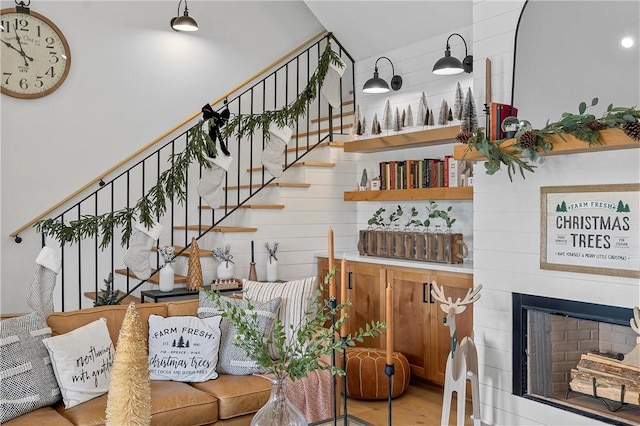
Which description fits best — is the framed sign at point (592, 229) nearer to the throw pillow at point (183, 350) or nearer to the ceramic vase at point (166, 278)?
the throw pillow at point (183, 350)

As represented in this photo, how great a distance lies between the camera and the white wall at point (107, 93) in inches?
192

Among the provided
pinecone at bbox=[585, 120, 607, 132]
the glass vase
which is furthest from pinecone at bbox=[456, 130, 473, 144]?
the glass vase

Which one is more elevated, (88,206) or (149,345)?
(88,206)

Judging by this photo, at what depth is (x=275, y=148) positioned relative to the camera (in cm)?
452

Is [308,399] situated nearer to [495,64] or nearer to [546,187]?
[546,187]

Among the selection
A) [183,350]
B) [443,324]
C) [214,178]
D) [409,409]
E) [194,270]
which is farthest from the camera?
[194,270]

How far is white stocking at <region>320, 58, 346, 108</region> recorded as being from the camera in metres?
4.40

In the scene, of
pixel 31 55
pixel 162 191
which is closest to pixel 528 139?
pixel 162 191

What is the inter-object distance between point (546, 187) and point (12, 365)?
278cm

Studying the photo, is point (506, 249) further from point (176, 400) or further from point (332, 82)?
point (176, 400)

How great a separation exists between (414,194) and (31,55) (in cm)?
331

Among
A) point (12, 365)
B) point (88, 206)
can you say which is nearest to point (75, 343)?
point (12, 365)

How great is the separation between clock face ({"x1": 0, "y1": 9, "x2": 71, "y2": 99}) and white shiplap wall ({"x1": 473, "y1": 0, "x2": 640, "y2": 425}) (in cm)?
344

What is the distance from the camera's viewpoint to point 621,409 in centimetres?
299
